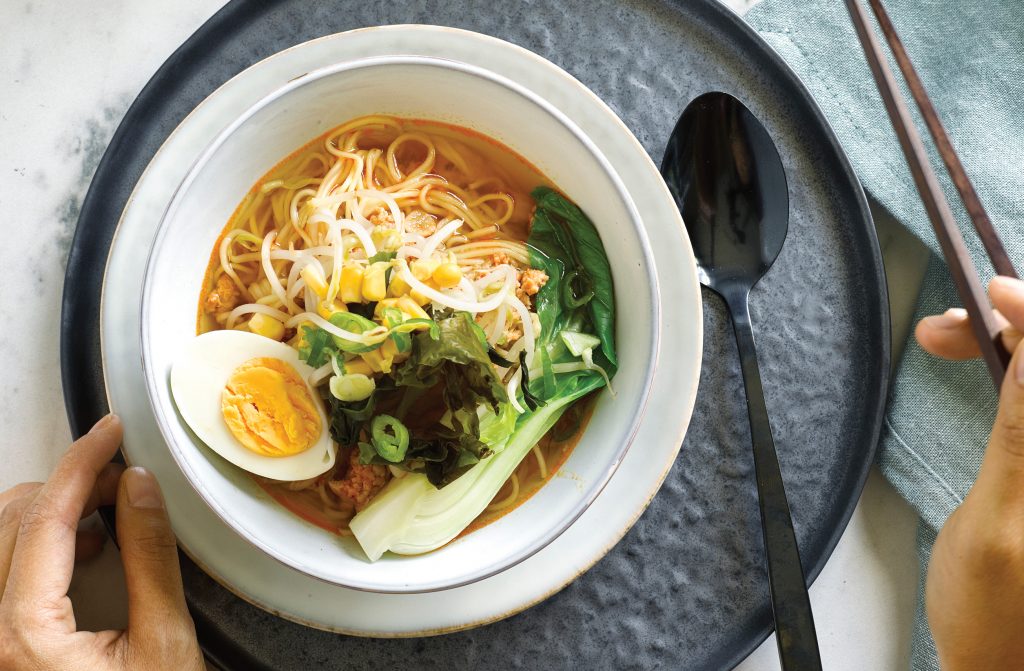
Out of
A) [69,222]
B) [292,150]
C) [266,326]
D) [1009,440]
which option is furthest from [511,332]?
[69,222]

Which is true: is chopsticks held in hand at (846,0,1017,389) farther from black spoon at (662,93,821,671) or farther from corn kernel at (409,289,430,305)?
corn kernel at (409,289,430,305)

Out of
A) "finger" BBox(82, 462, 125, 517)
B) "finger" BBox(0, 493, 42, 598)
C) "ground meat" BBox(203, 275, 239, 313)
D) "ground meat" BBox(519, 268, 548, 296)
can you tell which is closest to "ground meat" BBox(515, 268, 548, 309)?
"ground meat" BBox(519, 268, 548, 296)

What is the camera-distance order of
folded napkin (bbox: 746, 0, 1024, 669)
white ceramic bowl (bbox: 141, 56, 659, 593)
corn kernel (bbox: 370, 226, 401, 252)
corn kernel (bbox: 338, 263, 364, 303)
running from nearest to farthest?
white ceramic bowl (bbox: 141, 56, 659, 593) < corn kernel (bbox: 338, 263, 364, 303) < corn kernel (bbox: 370, 226, 401, 252) < folded napkin (bbox: 746, 0, 1024, 669)

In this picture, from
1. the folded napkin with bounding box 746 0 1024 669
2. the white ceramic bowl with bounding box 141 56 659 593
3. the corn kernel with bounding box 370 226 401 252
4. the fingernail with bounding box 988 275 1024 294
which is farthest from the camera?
the folded napkin with bounding box 746 0 1024 669

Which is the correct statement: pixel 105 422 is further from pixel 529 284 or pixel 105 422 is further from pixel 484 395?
pixel 529 284

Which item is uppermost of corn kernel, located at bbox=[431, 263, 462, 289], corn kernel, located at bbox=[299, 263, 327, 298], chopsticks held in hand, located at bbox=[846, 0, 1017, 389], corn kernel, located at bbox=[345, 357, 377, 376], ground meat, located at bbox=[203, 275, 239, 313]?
chopsticks held in hand, located at bbox=[846, 0, 1017, 389]

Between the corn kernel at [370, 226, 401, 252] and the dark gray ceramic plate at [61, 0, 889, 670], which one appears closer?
the corn kernel at [370, 226, 401, 252]

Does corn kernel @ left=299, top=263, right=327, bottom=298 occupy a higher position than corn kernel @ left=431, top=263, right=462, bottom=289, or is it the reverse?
corn kernel @ left=431, top=263, right=462, bottom=289

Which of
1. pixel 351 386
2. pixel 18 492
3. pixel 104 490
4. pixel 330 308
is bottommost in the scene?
pixel 18 492
